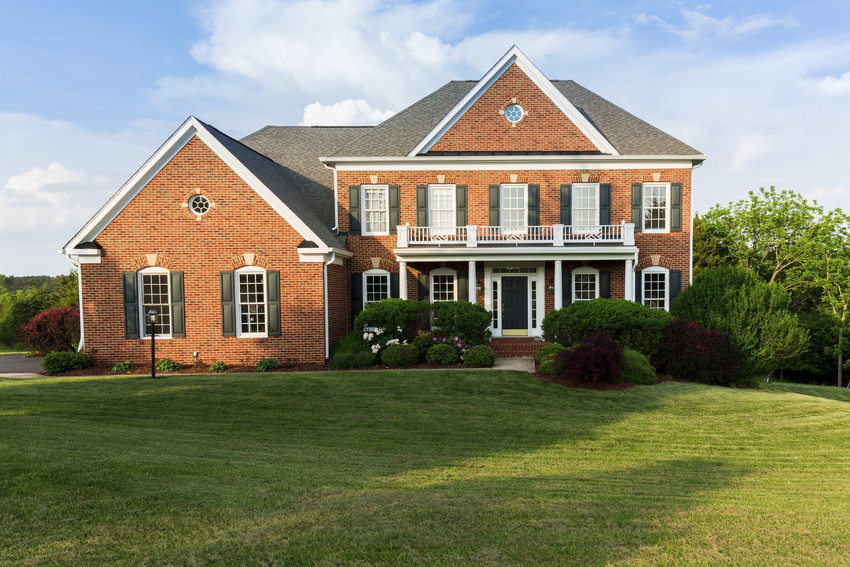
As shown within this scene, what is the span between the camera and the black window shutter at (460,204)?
63.1 feet

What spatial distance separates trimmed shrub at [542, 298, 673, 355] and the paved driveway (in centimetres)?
1670

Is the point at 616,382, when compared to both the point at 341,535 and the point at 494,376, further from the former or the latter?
the point at 341,535

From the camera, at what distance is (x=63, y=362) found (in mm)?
15414

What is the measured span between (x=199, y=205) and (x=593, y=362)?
1269 centimetres

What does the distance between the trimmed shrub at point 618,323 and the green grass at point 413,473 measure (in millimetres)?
1947

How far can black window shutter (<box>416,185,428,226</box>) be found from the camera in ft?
63.2

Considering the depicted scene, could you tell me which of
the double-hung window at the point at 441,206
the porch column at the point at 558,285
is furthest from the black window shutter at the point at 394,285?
the porch column at the point at 558,285

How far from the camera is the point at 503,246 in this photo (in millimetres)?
18234

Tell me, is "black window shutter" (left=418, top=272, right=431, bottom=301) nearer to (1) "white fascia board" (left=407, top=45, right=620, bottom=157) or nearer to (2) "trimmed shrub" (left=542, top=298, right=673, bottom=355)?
(1) "white fascia board" (left=407, top=45, right=620, bottom=157)

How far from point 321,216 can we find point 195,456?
13.9 m

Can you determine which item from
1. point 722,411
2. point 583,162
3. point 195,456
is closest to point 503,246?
point 583,162

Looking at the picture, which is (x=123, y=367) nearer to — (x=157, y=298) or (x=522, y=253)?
(x=157, y=298)

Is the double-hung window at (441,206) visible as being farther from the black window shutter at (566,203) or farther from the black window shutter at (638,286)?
the black window shutter at (638,286)

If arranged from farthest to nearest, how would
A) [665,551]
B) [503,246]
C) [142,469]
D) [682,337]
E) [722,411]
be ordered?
[503,246]
[682,337]
[722,411]
[142,469]
[665,551]
